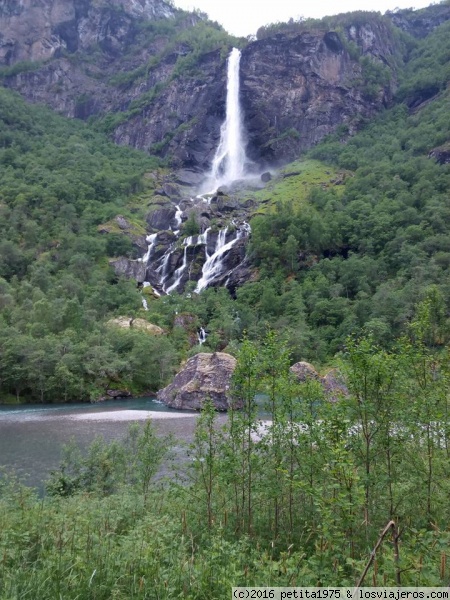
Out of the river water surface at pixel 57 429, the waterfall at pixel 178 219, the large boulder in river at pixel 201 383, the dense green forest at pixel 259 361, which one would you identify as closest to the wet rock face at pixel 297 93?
the dense green forest at pixel 259 361

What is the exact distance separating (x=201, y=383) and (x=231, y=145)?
412ft

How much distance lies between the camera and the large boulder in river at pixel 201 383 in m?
44.5

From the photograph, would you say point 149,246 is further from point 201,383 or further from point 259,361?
point 259,361

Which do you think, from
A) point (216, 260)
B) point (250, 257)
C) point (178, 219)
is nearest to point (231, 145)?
point (178, 219)

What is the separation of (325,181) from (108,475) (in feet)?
403

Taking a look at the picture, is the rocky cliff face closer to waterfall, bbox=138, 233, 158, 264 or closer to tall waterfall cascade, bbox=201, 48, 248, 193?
tall waterfall cascade, bbox=201, 48, 248, 193

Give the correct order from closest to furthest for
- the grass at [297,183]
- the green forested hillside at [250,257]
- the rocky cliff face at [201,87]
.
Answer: the green forested hillside at [250,257] < the grass at [297,183] < the rocky cliff face at [201,87]

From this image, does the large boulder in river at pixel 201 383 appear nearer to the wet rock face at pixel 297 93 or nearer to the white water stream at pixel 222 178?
the white water stream at pixel 222 178

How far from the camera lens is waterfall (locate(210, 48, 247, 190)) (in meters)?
149

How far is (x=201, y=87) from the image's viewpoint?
165 m

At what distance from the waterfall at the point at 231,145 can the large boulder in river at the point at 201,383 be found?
107473mm

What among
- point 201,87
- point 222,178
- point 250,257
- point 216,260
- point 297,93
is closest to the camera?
point 250,257

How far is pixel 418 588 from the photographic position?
4344 millimetres

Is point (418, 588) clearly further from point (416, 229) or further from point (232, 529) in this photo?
point (416, 229)
